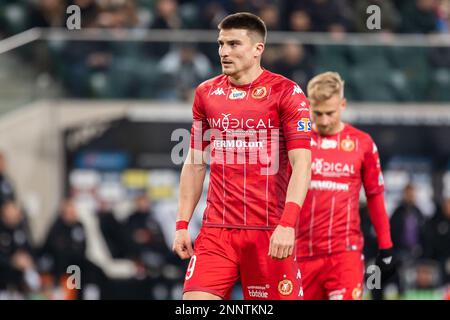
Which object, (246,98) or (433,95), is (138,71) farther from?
(246,98)

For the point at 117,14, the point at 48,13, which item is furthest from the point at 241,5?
the point at 48,13

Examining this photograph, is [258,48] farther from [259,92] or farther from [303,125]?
[303,125]

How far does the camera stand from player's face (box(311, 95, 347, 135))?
8750 millimetres

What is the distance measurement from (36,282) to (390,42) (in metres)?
5.69

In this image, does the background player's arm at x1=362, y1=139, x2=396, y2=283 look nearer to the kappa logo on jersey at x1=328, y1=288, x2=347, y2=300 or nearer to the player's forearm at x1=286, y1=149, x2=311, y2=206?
the kappa logo on jersey at x1=328, y1=288, x2=347, y2=300

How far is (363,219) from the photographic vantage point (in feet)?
45.4

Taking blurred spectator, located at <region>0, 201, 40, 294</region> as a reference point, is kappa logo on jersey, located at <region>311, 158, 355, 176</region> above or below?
below

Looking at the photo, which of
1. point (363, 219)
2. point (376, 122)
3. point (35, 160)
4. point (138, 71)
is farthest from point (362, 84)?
point (35, 160)

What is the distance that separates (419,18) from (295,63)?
8.70ft

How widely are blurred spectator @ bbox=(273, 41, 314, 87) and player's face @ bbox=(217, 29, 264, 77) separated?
22.6ft

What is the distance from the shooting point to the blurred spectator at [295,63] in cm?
1405

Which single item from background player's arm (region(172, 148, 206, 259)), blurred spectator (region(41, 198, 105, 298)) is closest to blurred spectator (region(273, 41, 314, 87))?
blurred spectator (region(41, 198, 105, 298))

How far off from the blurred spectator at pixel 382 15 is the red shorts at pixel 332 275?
22.7 ft

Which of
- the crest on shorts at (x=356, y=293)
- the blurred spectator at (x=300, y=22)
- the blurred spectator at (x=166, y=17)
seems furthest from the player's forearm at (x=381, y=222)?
the blurred spectator at (x=166, y=17)
